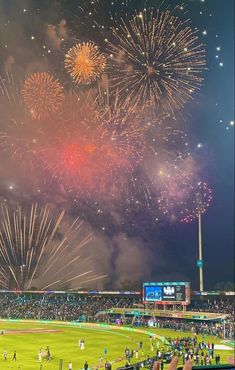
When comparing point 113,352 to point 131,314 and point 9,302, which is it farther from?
point 9,302

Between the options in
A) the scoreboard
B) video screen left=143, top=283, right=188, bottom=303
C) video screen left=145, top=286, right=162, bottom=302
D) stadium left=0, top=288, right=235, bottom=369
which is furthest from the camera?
video screen left=145, top=286, right=162, bottom=302

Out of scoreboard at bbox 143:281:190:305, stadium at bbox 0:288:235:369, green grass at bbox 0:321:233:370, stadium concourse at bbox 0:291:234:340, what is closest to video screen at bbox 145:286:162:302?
scoreboard at bbox 143:281:190:305

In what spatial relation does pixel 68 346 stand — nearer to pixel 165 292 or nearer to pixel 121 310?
pixel 165 292

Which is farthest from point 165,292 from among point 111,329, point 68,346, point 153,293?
point 68,346

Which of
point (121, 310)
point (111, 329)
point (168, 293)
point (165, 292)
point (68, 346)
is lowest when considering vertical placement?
point (68, 346)

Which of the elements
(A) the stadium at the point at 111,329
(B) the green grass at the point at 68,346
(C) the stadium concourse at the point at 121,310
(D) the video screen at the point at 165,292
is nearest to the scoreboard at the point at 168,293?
(D) the video screen at the point at 165,292

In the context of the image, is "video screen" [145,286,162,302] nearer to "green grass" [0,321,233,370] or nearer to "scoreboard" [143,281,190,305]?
"scoreboard" [143,281,190,305]

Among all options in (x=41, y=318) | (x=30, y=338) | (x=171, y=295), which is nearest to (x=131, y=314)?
(x=171, y=295)
